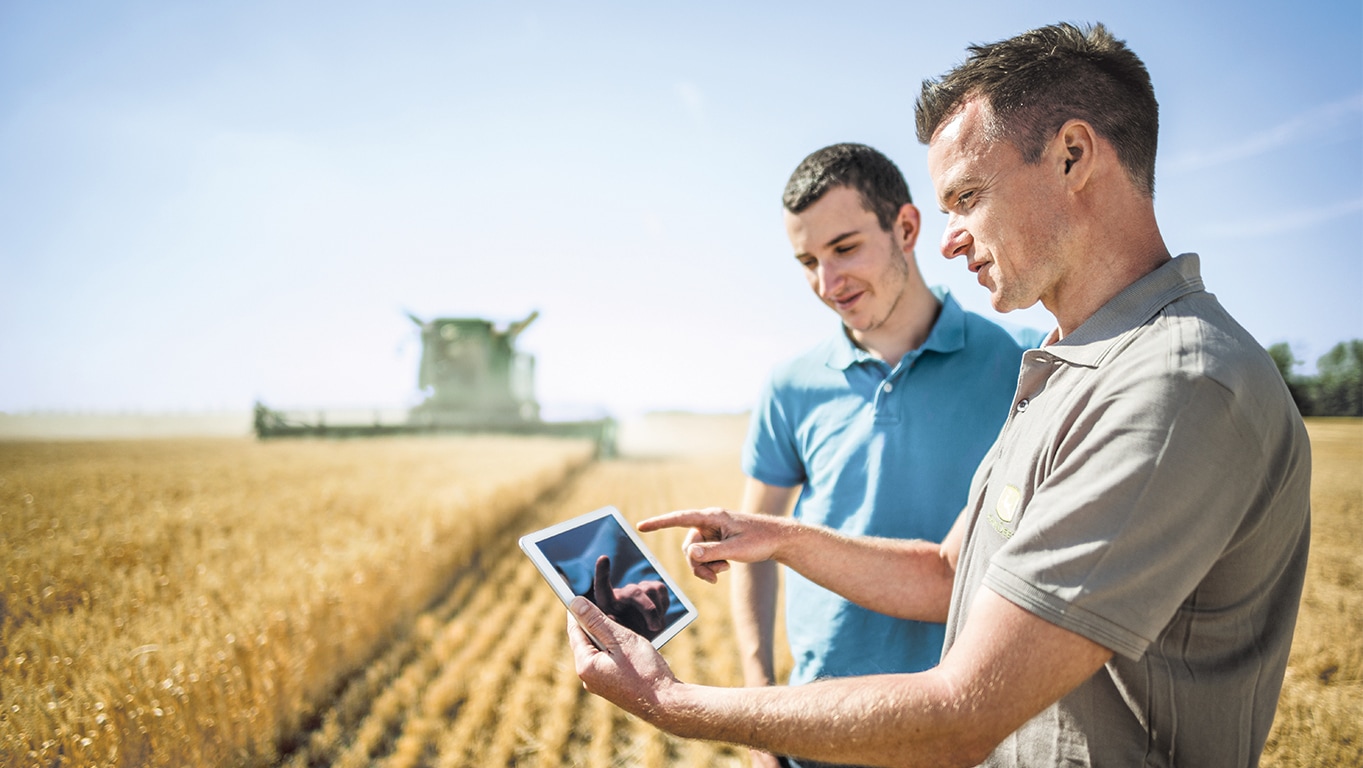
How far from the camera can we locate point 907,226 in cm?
252

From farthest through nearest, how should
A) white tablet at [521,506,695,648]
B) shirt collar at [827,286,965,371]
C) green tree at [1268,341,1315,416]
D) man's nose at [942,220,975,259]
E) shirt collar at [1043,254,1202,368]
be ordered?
green tree at [1268,341,1315,416], shirt collar at [827,286,965,371], white tablet at [521,506,695,648], man's nose at [942,220,975,259], shirt collar at [1043,254,1202,368]

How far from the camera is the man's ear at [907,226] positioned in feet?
8.13

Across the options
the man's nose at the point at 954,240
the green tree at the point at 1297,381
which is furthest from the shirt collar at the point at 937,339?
the green tree at the point at 1297,381

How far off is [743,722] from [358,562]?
5016mm

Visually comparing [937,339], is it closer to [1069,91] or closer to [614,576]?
[1069,91]

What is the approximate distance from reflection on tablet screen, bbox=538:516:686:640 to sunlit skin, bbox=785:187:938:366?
3.71ft

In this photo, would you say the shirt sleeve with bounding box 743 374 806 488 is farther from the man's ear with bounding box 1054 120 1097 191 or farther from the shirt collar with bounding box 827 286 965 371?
the man's ear with bounding box 1054 120 1097 191

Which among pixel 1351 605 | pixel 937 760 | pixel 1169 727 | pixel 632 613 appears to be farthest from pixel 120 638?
pixel 1351 605

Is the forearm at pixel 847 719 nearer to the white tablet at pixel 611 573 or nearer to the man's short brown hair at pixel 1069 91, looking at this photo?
the white tablet at pixel 611 573

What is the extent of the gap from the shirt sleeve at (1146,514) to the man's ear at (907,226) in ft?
5.17

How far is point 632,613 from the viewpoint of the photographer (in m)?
1.66

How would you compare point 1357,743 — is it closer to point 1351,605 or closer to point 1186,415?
point 1351,605

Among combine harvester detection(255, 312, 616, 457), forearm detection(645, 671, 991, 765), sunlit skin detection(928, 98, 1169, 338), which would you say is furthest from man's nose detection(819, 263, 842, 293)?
combine harvester detection(255, 312, 616, 457)

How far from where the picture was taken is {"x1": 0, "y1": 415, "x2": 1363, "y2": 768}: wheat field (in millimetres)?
2779
